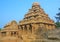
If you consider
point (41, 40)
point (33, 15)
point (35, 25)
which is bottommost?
point (41, 40)

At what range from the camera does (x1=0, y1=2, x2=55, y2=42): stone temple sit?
20547 millimetres

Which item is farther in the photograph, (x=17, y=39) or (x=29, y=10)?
(x=29, y=10)

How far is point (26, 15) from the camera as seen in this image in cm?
2841

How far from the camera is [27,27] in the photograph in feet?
84.4

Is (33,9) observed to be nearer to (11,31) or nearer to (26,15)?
(26,15)

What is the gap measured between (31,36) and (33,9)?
344 inches

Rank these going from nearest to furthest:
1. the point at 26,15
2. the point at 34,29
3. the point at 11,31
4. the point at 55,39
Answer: the point at 55,39 → the point at 11,31 → the point at 34,29 → the point at 26,15

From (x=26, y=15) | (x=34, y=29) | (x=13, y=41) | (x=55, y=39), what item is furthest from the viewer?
(x=26, y=15)

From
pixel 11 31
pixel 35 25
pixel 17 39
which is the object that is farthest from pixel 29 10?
pixel 17 39

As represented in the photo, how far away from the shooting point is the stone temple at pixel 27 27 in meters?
20.5

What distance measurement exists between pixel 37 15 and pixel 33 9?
7.39 feet

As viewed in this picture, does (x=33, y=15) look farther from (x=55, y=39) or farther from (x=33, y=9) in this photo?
(x=55, y=39)

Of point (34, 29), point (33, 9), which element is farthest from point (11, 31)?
point (33, 9)

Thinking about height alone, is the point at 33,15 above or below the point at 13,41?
above
